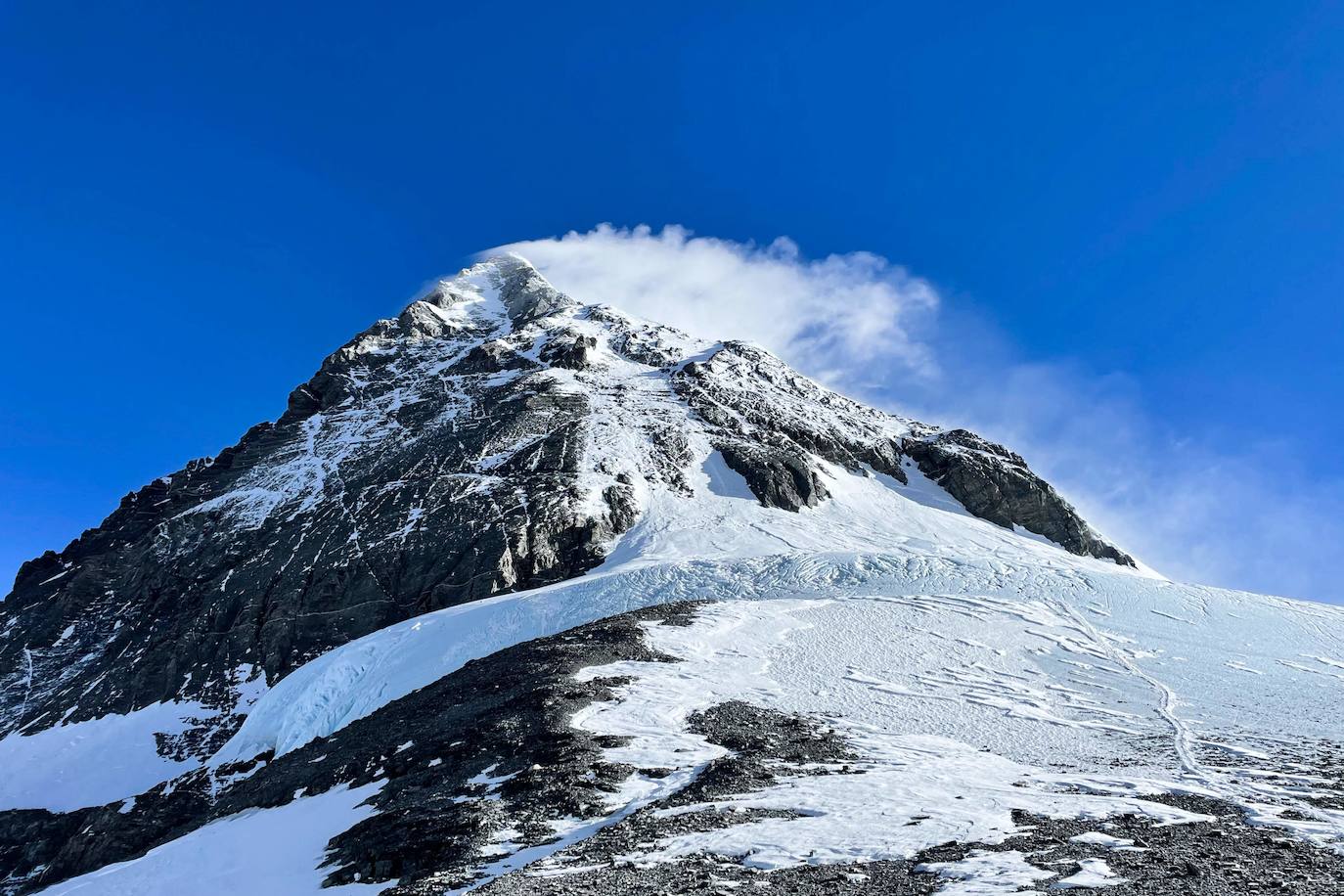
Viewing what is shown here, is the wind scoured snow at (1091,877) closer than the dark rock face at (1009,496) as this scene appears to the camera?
Yes

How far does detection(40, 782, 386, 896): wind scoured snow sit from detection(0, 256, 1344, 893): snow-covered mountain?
0.19 metres

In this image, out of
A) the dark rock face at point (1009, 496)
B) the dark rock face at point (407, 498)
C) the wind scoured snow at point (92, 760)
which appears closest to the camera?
the wind scoured snow at point (92, 760)

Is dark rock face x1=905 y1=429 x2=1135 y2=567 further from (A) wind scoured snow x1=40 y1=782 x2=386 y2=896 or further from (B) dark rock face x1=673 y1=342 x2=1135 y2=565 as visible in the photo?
(A) wind scoured snow x1=40 y1=782 x2=386 y2=896

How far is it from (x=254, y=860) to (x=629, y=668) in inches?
580

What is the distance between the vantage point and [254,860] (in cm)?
2002

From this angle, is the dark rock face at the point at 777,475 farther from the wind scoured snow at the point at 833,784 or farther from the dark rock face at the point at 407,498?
the wind scoured snow at the point at 833,784

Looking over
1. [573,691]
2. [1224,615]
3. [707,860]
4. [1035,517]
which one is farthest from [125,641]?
[1035,517]

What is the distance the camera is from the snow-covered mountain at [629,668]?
16.0 metres

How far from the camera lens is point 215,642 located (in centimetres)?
5697

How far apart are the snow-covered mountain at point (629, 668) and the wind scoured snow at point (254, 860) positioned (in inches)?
7.5

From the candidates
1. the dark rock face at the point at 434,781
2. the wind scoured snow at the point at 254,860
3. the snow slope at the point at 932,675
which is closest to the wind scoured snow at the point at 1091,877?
the snow slope at the point at 932,675

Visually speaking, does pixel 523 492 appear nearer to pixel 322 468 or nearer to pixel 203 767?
pixel 322 468

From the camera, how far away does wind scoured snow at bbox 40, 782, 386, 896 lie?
17906 millimetres

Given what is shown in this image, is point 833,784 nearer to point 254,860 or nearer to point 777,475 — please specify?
point 254,860
